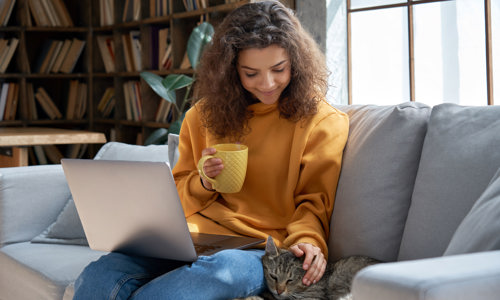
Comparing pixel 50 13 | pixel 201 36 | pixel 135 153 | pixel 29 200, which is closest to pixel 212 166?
pixel 135 153

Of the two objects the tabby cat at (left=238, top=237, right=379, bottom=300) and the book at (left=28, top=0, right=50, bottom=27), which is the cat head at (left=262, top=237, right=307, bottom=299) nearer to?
the tabby cat at (left=238, top=237, right=379, bottom=300)

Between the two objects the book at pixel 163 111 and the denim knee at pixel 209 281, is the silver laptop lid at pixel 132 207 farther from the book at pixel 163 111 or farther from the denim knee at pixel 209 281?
the book at pixel 163 111

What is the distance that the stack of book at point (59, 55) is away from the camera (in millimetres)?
4582

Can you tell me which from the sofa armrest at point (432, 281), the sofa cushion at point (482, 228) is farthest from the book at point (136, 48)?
the sofa armrest at point (432, 281)

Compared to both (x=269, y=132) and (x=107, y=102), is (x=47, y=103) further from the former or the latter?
(x=269, y=132)

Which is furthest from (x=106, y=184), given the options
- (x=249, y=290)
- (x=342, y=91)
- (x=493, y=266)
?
(x=342, y=91)

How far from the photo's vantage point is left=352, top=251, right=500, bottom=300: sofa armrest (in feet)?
2.17

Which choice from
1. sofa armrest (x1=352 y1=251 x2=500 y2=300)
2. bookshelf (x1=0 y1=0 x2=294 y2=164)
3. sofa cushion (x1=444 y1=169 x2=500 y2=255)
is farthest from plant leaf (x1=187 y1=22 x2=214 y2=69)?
sofa armrest (x1=352 y1=251 x2=500 y2=300)

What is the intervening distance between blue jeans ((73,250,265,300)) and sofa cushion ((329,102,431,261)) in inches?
11.7

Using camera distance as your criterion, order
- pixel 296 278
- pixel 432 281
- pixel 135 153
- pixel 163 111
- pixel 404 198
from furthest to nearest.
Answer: pixel 163 111 → pixel 135 153 → pixel 404 198 → pixel 296 278 → pixel 432 281

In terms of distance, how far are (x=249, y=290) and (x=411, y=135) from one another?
2.01ft

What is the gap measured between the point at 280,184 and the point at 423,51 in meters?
1.37

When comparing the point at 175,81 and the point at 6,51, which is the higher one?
the point at 6,51

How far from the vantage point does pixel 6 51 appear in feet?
14.4
